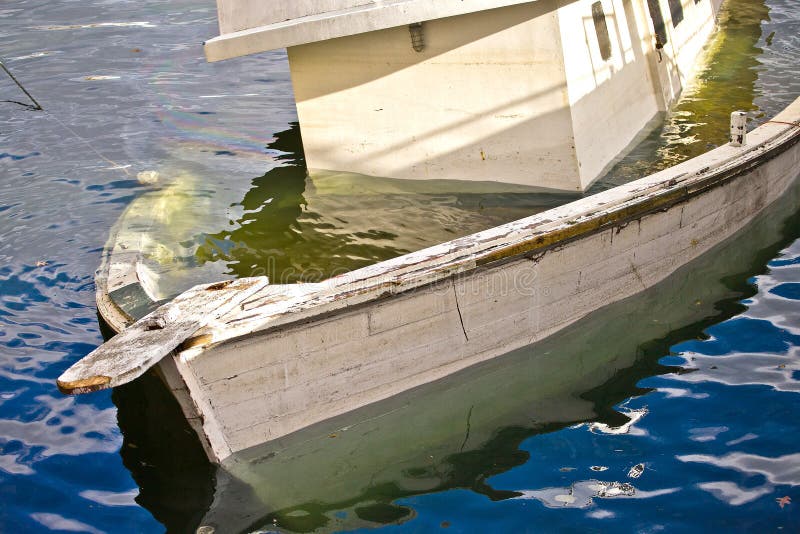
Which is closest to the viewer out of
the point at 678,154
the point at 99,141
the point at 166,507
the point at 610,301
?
the point at 166,507

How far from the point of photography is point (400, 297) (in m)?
4.33

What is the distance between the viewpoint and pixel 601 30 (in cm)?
652

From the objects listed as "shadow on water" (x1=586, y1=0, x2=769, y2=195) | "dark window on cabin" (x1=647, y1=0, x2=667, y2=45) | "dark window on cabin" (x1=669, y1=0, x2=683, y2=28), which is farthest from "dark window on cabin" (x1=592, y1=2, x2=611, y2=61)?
"dark window on cabin" (x1=669, y1=0, x2=683, y2=28)

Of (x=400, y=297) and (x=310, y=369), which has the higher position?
(x=400, y=297)

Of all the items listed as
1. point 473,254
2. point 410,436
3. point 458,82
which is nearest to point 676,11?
point 458,82

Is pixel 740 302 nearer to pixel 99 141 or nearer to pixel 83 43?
pixel 99 141

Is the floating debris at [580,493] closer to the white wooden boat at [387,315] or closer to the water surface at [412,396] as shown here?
the water surface at [412,396]

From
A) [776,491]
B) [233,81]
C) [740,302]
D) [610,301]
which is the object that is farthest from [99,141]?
[776,491]

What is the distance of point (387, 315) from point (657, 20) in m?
5.36

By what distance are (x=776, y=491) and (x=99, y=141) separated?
850cm

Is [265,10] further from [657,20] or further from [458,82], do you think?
[657,20]

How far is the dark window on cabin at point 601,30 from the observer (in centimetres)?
638

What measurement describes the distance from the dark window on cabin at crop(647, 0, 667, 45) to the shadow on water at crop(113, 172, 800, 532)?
11.4 feet

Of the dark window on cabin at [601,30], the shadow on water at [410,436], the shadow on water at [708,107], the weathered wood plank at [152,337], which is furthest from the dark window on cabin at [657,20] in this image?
the weathered wood plank at [152,337]
